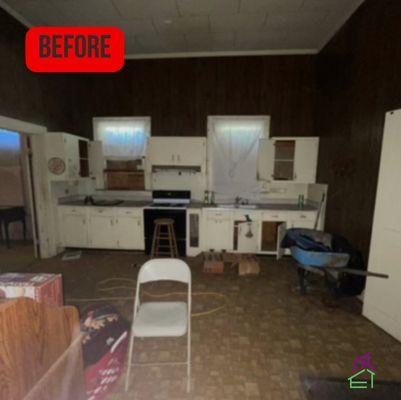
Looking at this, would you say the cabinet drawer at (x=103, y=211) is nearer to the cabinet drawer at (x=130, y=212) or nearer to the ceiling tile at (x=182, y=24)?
the cabinet drawer at (x=130, y=212)

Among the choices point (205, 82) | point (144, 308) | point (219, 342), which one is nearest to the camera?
point (144, 308)

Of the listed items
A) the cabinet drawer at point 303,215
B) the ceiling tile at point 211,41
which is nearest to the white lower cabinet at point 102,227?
the cabinet drawer at point 303,215

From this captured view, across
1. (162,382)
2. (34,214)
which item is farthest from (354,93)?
(34,214)

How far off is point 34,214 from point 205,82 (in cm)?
372

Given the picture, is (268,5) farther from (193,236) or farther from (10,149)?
(10,149)

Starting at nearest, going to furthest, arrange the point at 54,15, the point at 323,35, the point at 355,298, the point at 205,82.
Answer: the point at 355,298
the point at 54,15
the point at 323,35
the point at 205,82

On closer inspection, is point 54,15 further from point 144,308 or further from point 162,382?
point 162,382

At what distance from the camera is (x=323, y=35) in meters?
3.40

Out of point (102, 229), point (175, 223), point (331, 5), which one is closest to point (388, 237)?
point (175, 223)

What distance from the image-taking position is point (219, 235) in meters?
3.82

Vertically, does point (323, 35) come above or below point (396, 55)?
above

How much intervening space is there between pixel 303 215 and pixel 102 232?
11.3 ft

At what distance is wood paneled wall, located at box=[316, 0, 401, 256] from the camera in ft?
7.32

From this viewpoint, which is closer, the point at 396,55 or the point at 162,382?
the point at 162,382
